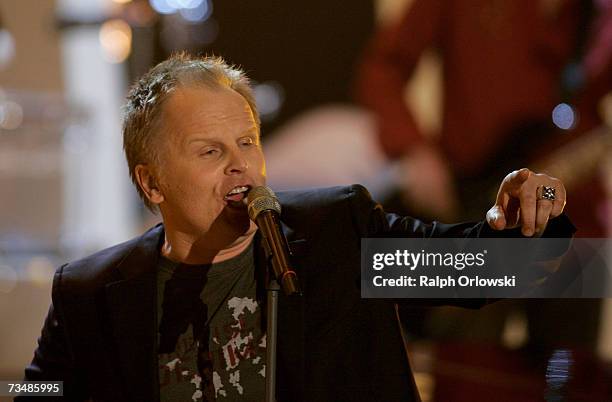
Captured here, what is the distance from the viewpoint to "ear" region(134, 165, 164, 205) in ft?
5.65

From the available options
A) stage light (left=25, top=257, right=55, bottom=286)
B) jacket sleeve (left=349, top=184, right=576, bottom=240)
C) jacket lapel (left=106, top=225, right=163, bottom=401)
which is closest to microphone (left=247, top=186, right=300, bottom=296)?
jacket sleeve (left=349, top=184, right=576, bottom=240)

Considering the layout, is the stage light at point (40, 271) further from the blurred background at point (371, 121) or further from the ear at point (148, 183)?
the ear at point (148, 183)

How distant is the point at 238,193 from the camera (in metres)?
1.55

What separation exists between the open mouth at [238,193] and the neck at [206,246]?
9 centimetres

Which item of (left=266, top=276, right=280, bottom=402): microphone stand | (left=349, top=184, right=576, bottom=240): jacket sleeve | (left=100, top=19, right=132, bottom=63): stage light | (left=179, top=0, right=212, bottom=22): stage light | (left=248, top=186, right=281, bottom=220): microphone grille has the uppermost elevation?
(left=179, top=0, right=212, bottom=22): stage light

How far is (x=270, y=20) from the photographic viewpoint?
386cm

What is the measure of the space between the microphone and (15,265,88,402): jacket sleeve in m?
0.62

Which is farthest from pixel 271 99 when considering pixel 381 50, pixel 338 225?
pixel 338 225

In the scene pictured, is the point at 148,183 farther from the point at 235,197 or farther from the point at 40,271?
the point at 40,271

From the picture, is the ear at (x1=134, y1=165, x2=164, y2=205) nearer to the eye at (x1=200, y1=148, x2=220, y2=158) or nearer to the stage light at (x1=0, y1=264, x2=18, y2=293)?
the eye at (x1=200, y1=148, x2=220, y2=158)

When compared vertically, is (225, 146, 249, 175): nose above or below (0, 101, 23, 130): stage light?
below

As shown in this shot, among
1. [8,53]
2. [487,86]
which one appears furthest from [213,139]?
[8,53]

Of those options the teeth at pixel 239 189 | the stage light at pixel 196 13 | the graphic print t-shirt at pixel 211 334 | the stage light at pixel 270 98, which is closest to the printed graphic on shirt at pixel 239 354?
the graphic print t-shirt at pixel 211 334

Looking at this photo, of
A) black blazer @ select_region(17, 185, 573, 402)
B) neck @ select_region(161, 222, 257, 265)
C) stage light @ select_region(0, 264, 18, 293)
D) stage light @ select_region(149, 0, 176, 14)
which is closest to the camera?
black blazer @ select_region(17, 185, 573, 402)
